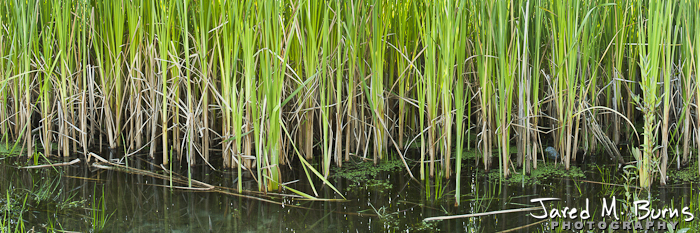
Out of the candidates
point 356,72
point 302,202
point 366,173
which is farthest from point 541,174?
point 302,202

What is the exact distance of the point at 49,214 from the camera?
6.57 ft

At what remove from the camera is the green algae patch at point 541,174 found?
94.4 inches

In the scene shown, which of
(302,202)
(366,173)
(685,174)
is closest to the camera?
(302,202)

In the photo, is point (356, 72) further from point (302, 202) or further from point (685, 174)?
point (685, 174)

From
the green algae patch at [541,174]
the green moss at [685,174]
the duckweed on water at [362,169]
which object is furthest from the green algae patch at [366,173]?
the green moss at [685,174]

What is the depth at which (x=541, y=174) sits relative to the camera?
2480 millimetres

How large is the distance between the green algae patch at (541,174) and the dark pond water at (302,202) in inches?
1.3

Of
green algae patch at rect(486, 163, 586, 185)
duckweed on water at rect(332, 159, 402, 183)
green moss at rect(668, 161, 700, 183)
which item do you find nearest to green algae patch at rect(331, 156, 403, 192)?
duckweed on water at rect(332, 159, 402, 183)

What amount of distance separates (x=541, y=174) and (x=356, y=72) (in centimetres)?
103

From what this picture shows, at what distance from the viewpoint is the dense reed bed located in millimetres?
2154

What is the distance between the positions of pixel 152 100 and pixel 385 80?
124 centimetres

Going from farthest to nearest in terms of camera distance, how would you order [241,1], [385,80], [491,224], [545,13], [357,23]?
[385,80] → [545,13] → [357,23] → [241,1] → [491,224]

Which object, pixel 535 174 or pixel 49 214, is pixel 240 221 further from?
pixel 535 174

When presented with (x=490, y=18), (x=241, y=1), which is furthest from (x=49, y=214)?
(x=490, y=18)
